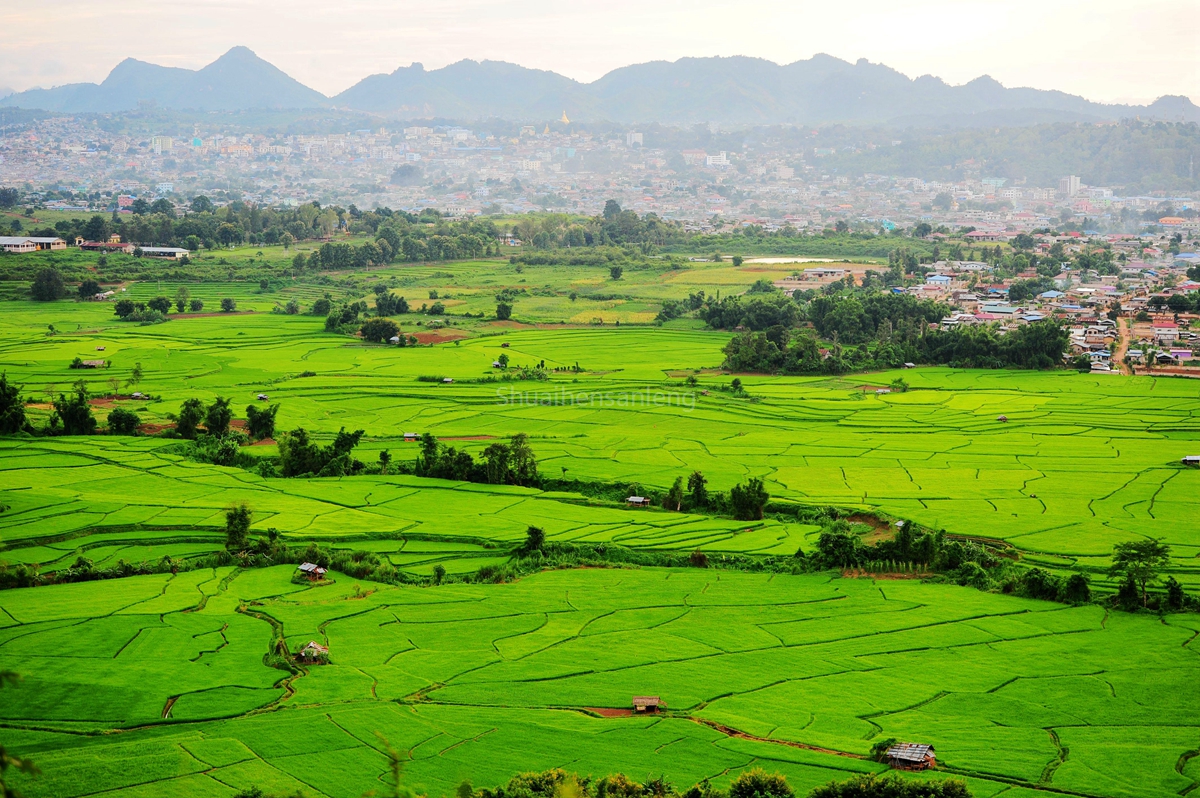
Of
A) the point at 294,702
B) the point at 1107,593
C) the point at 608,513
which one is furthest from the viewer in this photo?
the point at 608,513

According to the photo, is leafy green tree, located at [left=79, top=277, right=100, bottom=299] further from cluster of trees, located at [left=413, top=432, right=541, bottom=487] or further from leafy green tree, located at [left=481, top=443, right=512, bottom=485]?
leafy green tree, located at [left=481, top=443, right=512, bottom=485]

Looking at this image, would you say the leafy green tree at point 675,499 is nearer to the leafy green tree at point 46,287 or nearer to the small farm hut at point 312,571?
the small farm hut at point 312,571

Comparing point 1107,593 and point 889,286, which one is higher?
point 889,286

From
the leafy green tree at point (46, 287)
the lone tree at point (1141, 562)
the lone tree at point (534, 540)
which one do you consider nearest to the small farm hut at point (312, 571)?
the lone tree at point (534, 540)

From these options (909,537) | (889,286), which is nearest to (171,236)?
(889,286)

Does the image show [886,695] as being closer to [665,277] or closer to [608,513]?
[608,513]

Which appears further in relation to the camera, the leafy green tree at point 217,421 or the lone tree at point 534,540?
the leafy green tree at point 217,421

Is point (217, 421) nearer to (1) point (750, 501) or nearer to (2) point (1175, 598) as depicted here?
(1) point (750, 501)
